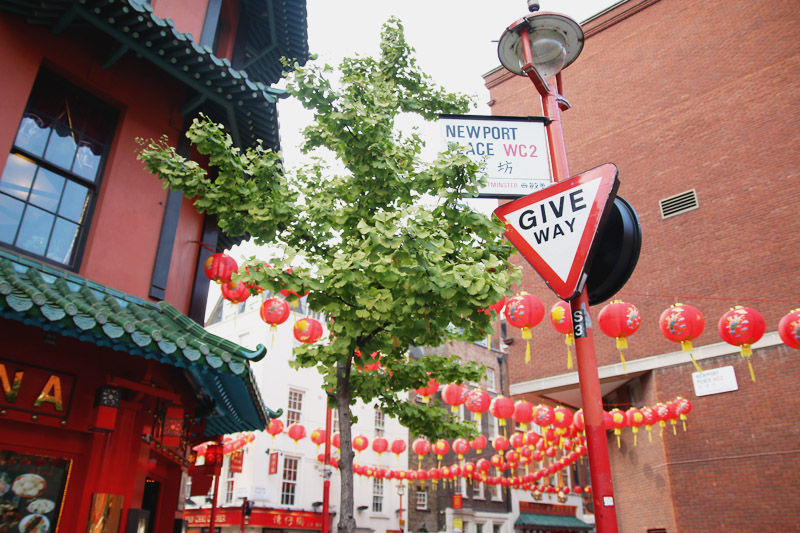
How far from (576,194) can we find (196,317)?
643 centimetres

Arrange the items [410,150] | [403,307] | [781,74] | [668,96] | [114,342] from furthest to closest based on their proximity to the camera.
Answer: [668,96] → [781,74] → [410,150] → [403,307] → [114,342]

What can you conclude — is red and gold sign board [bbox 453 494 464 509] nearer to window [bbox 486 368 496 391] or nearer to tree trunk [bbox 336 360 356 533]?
window [bbox 486 368 496 391]

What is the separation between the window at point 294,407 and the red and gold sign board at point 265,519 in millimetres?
3887

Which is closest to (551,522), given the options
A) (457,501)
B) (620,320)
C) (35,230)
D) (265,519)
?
(457,501)

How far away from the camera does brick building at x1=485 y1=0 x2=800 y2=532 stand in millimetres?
14094

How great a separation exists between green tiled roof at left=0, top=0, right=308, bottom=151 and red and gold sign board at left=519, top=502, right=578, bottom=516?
110 feet

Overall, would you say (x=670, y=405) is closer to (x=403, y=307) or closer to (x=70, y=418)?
(x=403, y=307)

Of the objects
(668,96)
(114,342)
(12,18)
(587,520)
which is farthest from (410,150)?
(587,520)

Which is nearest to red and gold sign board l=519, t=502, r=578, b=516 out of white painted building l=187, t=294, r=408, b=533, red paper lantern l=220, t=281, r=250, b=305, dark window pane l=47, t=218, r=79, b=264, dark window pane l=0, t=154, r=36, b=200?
white painted building l=187, t=294, r=408, b=533

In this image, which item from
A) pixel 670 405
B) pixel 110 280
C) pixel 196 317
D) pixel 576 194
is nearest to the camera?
pixel 576 194

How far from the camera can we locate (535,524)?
33875mm

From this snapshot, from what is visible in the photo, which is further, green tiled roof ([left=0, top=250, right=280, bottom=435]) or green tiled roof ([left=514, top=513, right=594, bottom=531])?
green tiled roof ([left=514, top=513, right=594, bottom=531])

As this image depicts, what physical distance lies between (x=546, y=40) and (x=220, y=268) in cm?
538

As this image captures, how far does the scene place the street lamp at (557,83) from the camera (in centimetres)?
356
